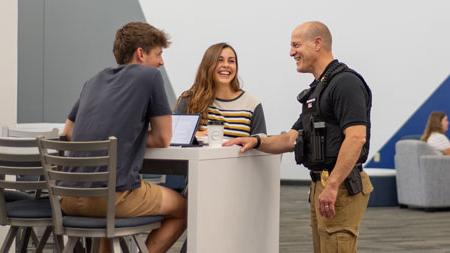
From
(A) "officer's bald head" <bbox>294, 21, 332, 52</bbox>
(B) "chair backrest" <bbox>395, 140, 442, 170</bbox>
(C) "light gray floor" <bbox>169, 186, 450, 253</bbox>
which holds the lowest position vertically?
(C) "light gray floor" <bbox>169, 186, 450, 253</bbox>

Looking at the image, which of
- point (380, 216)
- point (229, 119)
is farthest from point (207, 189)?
point (380, 216)

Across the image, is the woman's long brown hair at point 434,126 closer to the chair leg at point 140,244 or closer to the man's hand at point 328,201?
the man's hand at point 328,201

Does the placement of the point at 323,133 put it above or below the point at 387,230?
above

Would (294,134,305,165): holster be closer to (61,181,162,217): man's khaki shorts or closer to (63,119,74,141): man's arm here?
(61,181,162,217): man's khaki shorts

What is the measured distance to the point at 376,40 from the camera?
10.9 meters

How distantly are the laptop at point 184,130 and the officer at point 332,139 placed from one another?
1.45 ft

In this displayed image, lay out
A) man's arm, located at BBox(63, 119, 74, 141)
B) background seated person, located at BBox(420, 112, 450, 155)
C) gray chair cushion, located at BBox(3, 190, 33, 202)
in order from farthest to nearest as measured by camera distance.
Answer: background seated person, located at BBox(420, 112, 450, 155), gray chair cushion, located at BBox(3, 190, 33, 202), man's arm, located at BBox(63, 119, 74, 141)

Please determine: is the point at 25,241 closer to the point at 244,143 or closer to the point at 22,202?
the point at 22,202

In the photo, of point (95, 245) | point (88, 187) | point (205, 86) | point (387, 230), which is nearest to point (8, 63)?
point (205, 86)

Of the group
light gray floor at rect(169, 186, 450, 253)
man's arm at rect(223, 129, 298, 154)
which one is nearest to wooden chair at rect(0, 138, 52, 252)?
man's arm at rect(223, 129, 298, 154)

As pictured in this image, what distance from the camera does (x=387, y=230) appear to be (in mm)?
7371

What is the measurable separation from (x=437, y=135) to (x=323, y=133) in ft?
20.3

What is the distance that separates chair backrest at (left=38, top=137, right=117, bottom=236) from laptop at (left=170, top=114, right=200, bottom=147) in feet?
1.28

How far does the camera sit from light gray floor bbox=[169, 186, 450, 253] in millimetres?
6348
